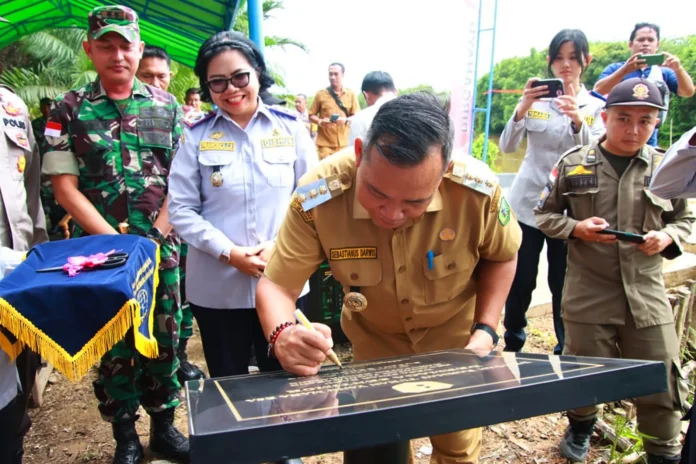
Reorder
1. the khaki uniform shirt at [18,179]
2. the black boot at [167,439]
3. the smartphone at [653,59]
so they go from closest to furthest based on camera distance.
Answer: the khaki uniform shirt at [18,179] < the black boot at [167,439] < the smartphone at [653,59]

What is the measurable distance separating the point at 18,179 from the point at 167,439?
142 centimetres

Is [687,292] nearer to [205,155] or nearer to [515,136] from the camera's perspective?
[515,136]

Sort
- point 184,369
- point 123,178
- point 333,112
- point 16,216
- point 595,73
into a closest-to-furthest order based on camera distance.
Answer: point 16,216 < point 123,178 < point 184,369 < point 333,112 < point 595,73

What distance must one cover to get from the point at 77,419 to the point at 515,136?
10.8 feet

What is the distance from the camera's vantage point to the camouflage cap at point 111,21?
2234 millimetres

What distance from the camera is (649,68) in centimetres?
351

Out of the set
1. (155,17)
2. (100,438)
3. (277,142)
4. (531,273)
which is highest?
(155,17)

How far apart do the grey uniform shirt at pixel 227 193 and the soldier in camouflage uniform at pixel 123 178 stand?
23 centimetres

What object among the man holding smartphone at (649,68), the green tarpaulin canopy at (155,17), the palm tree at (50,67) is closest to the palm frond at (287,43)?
the palm tree at (50,67)

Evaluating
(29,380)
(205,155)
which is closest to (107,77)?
(205,155)

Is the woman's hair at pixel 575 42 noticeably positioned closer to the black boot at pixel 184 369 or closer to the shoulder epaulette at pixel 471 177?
the shoulder epaulette at pixel 471 177

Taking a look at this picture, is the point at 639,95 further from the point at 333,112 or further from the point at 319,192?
the point at 333,112

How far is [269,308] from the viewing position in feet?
5.06

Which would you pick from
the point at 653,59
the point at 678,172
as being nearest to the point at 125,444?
the point at 678,172
